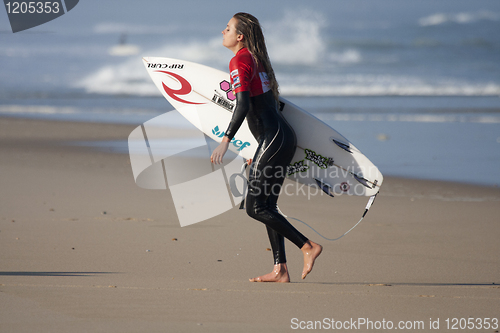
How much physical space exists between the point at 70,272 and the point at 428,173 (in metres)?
5.79

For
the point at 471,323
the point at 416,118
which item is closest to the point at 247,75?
the point at 471,323

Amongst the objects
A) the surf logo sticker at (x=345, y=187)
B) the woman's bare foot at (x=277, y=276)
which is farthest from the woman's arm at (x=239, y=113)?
the surf logo sticker at (x=345, y=187)

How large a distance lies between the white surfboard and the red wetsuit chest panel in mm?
575

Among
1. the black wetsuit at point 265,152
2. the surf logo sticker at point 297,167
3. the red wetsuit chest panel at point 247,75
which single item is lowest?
the surf logo sticker at point 297,167

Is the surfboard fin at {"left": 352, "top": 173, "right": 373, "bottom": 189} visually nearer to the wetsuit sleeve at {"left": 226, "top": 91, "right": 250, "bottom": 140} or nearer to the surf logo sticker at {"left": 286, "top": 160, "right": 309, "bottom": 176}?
the surf logo sticker at {"left": 286, "top": 160, "right": 309, "bottom": 176}

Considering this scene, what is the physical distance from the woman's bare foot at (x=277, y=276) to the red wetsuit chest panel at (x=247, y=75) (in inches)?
45.0

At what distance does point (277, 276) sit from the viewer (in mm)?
3557

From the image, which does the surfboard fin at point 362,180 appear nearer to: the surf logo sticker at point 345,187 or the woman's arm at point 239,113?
the surf logo sticker at point 345,187

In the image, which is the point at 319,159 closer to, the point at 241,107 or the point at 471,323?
the point at 241,107

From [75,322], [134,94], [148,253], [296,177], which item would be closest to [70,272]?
[148,253]

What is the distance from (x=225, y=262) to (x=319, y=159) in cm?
104

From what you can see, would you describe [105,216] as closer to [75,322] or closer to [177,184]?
[177,184]

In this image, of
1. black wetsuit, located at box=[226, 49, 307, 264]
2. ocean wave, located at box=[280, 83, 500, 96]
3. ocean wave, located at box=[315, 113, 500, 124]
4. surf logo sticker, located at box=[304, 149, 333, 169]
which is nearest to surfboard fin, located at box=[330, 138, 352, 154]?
surf logo sticker, located at box=[304, 149, 333, 169]

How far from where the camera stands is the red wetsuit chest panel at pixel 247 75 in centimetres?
328
